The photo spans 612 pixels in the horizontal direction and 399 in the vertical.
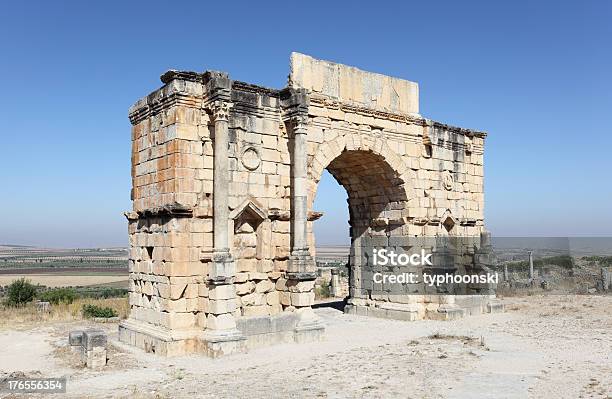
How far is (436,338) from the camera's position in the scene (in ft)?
36.7

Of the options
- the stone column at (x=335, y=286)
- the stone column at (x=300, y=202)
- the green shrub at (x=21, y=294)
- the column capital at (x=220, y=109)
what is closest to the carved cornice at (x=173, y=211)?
the column capital at (x=220, y=109)

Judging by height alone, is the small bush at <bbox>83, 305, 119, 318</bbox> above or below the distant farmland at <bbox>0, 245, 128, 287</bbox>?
above

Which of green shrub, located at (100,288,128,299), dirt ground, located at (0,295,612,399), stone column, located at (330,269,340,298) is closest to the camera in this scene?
dirt ground, located at (0,295,612,399)

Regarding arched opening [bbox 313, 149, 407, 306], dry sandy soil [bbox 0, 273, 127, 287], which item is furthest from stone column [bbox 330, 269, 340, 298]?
dry sandy soil [bbox 0, 273, 127, 287]

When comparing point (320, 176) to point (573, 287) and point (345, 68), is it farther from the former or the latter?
point (573, 287)

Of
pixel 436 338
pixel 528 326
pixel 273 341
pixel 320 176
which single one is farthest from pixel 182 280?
pixel 528 326

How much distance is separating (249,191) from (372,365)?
4167mm

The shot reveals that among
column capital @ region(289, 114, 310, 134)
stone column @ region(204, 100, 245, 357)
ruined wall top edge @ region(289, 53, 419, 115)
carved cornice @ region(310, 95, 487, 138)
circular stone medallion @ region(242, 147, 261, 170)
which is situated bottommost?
stone column @ region(204, 100, 245, 357)

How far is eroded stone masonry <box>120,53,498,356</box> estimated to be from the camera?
10.1 meters

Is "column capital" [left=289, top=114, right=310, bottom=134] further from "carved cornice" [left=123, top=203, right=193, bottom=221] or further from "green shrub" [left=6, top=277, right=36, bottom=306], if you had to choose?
"green shrub" [left=6, top=277, right=36, bottom=306]

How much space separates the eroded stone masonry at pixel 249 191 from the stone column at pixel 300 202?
2cm

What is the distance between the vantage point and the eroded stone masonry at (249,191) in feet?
33.0

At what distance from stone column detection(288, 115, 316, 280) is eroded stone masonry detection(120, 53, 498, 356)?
0.07ft

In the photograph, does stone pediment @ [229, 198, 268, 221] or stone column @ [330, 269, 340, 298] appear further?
stone column @ [330, 269, 340, 298]
